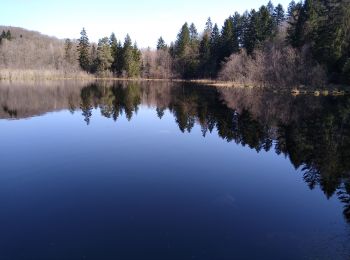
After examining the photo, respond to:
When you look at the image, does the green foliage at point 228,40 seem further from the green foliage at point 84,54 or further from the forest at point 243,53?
the green foliage at point 84,54

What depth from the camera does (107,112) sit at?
34.4 m

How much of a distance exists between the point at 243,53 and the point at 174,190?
222 ft

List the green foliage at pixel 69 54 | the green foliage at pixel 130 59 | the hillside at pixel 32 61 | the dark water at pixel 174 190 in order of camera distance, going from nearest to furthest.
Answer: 1. the dark water at pixel 174 190
2. the hillside at pixel 32 61
3. the green foliage at pixel 130 59
4. the green foliage at pixel 69 54

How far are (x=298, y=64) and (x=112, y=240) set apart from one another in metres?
56.9

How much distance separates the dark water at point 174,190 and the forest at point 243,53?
32984mm

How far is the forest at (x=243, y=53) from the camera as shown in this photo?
185 feet

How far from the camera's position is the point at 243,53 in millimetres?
76188

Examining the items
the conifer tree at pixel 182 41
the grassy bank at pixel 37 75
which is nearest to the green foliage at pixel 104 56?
the grassy bank at pixel 37 75

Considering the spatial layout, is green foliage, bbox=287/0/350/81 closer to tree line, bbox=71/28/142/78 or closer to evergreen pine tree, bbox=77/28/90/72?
tree line, bbox=71/28/142/78

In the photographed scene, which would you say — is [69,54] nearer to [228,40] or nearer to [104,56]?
[104,56]

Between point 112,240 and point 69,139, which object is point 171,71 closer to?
point 69,139

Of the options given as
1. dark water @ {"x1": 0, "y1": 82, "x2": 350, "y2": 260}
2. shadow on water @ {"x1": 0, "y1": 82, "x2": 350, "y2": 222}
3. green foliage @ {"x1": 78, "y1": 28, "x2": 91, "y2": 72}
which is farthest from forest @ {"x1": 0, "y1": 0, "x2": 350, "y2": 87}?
dark water @ {"x1": 0, "y1": 82, "x2": 350, "y2": 260}

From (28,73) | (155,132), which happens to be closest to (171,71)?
(28,73)

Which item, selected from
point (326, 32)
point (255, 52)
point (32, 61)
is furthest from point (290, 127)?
point (32, 61)
